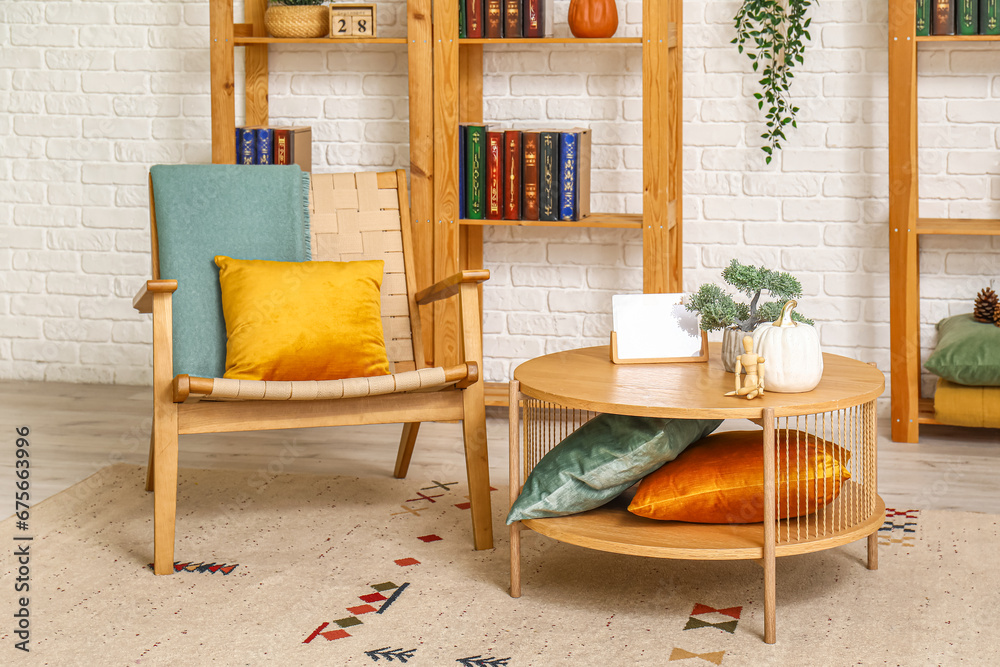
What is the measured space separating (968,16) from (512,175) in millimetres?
1346

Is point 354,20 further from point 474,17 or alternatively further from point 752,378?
point 752,378

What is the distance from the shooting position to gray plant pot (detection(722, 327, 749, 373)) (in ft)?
6.54

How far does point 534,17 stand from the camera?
3141 millimetres

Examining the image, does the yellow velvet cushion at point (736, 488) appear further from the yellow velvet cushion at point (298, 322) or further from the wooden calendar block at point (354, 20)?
the wooden calendar block at point (354, 20)

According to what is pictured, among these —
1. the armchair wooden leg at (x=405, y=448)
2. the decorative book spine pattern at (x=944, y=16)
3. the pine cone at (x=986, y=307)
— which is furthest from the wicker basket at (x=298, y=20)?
the pine cone at (x=986, y=307)

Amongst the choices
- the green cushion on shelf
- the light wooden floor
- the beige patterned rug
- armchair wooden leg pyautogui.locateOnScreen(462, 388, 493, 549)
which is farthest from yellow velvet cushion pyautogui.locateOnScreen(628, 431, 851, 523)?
the green cushion on shelf

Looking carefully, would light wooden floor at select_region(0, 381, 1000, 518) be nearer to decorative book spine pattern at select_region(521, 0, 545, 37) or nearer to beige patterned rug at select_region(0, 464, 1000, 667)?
beige patterned rug at select_region(0, 464, 1000, 667)

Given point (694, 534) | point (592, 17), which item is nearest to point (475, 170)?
point (592, 17)

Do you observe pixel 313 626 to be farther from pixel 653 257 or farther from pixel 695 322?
pixel 653 257

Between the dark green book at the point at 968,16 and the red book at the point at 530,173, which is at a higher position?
the dark green book at the point at 968,16

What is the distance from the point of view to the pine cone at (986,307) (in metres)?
3.10

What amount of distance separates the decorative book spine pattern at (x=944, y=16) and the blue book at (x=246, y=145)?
6.64ft

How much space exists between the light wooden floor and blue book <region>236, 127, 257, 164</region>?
33.7 inches

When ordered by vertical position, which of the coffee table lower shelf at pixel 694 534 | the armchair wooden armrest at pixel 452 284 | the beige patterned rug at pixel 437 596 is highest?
the armchair wooden armrest at pixel 452 284
